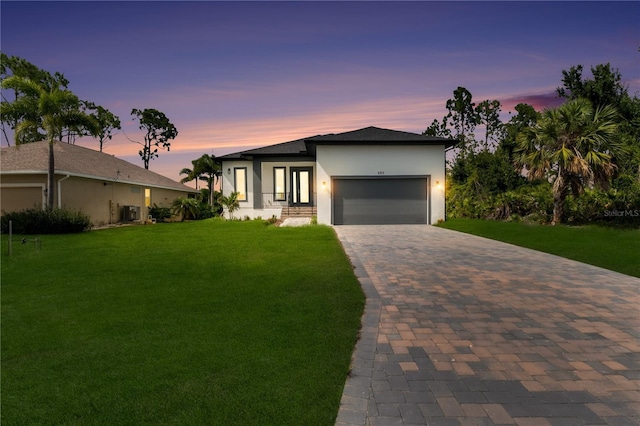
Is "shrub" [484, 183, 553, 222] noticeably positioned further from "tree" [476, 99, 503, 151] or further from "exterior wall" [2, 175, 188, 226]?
"exterior wall" [2, 175, 188, 226]

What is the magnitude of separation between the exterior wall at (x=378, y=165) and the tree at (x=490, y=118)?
2400 cm

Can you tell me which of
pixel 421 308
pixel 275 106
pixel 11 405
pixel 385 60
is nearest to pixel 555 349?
pixel 421 308

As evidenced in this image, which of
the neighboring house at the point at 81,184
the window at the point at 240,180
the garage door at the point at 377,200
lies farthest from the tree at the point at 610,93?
the neighboring house at the point at 81,184

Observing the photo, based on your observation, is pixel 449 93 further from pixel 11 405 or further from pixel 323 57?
pixel 11 405

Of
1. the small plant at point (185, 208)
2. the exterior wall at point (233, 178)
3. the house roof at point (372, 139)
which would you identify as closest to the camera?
the house roof at point (372, 139)

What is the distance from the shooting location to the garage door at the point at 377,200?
19016 mm

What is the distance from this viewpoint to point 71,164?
20047mm

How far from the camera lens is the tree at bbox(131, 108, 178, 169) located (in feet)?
155

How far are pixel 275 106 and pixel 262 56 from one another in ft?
22.7

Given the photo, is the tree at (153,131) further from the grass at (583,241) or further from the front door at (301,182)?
the grass at (583,241)

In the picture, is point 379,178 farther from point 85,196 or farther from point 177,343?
point 85,196

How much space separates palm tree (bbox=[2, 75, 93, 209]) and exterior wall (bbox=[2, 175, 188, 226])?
6.63 ft

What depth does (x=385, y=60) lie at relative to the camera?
1608 cm

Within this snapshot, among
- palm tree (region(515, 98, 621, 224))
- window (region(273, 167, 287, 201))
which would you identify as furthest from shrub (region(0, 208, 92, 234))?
palm tree (region(515, 98, 621, 224))
